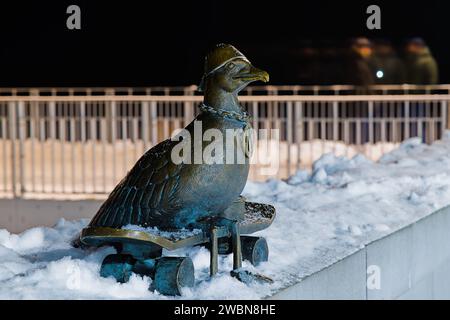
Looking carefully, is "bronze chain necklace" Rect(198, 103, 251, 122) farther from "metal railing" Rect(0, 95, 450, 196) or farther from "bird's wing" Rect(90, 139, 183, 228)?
"metal railing" Rect(0, 95, 450, 196)

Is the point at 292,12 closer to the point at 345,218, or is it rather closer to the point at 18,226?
the point at 18,226

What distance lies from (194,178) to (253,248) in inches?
22.2

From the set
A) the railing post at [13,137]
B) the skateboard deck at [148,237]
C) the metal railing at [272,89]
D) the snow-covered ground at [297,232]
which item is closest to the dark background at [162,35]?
the metal railing at [272,89]

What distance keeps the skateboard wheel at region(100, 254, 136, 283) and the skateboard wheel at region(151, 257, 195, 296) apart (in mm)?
115

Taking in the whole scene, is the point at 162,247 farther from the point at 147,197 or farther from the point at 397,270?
the point at 397,270

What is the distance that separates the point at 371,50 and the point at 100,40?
5.95 meters

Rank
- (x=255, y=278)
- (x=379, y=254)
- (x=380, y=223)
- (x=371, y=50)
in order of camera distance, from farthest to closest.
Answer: (x=371, y=50) < (x=380, y=223) < (x=379, y=254) < (x=255, y=278)

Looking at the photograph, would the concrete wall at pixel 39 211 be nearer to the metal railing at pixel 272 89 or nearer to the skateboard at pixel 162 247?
the metal railing at pixel 272 89

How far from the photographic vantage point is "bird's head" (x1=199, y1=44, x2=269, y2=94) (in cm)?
375

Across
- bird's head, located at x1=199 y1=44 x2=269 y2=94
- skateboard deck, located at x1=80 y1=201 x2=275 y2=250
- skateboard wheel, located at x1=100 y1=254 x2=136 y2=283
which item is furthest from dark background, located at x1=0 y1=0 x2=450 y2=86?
skateboard wheel, located at x1=100 y1=254 x2=136 y2=283

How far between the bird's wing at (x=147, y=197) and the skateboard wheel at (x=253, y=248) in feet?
1.65

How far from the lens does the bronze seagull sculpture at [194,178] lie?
3674mm

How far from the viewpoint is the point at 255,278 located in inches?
146
